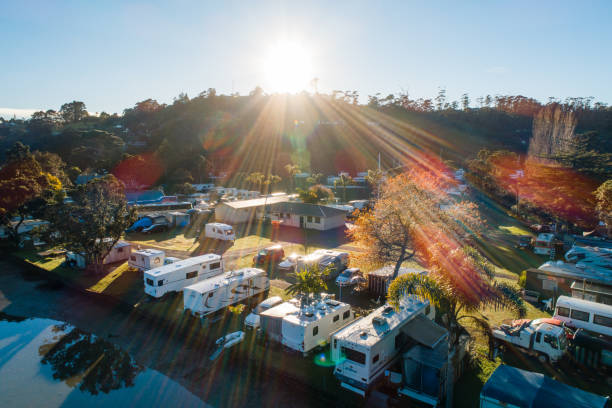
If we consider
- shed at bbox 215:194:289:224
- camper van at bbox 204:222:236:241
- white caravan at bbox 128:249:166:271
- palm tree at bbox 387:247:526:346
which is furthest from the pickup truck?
shed at bbox 215:194:289:224

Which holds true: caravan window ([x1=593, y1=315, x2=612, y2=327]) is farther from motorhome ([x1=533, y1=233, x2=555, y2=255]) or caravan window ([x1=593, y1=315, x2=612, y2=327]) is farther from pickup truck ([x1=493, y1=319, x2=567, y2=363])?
motorhome ([x1=533, y1=233, x2=555, y2=255])

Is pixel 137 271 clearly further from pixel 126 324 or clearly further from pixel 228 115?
pixel 228 115

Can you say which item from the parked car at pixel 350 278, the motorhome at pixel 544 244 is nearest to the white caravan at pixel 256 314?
the parked car at pixel 350 278

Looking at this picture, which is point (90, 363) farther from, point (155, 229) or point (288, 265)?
point (155, 229)

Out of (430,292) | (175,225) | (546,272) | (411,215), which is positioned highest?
(411,215)

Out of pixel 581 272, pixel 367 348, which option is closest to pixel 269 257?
pixel 367 348

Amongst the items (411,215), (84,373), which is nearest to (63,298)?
(84,373)
